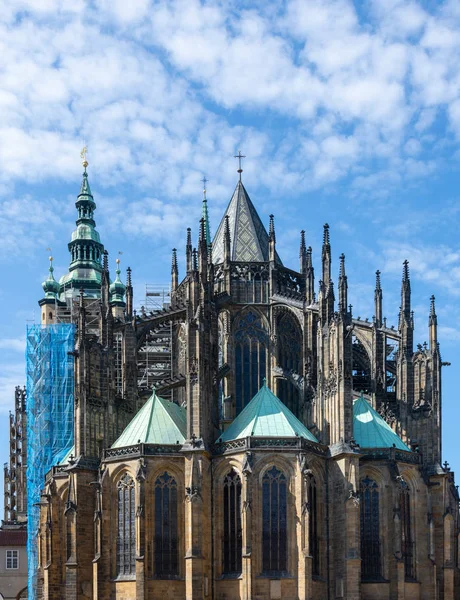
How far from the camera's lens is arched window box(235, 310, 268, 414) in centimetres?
7075

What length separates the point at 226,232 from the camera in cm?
7331

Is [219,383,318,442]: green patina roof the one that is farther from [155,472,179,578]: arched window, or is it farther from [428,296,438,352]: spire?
[428,296,438,352]: spire

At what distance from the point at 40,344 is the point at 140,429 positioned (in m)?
27.6

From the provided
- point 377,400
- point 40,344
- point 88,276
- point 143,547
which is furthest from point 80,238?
point 143,547

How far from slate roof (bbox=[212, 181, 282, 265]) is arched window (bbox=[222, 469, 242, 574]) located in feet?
64.4

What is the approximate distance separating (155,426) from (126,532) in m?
6.04

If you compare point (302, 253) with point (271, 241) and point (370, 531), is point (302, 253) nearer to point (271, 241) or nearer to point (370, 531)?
point (271, 241)

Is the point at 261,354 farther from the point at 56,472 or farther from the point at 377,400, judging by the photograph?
the point at 56,472

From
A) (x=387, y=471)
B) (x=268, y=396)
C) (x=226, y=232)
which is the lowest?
(x=387, y=471)

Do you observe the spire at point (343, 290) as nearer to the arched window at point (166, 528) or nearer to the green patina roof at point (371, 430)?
the green patina roof at point (371, 430)

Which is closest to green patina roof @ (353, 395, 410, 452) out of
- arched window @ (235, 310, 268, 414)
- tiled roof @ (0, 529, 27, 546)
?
arched window @ (235, 310, 268, 414)

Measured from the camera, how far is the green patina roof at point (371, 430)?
208 feet

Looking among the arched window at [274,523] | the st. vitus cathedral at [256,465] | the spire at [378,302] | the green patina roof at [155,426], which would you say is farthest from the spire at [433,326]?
the green patina roof at [155,426]

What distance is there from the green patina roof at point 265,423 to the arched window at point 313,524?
109 inches
